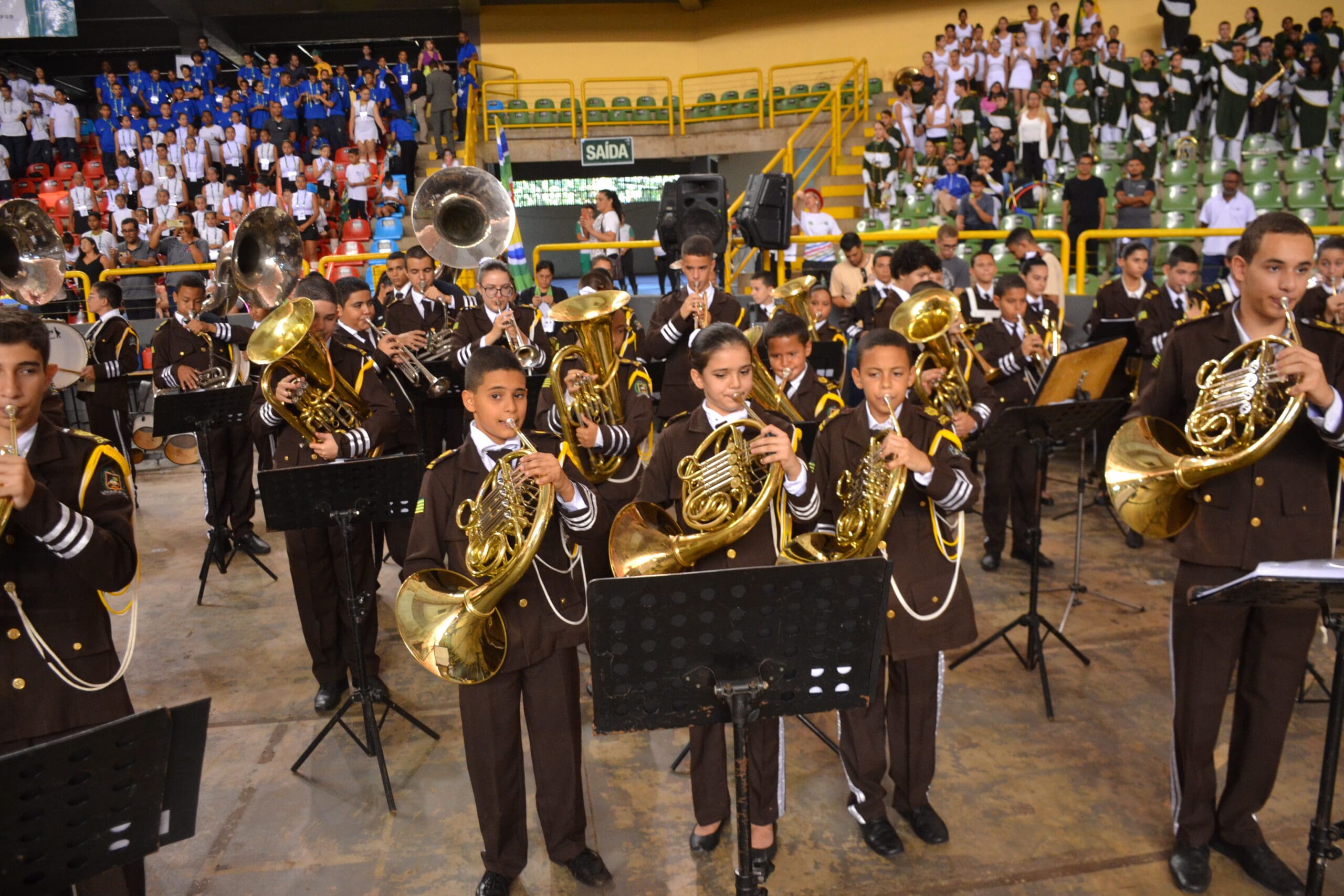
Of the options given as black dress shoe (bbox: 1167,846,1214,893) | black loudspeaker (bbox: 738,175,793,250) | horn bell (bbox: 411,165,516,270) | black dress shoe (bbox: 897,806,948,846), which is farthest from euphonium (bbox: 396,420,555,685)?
black loudspeaker (bbox: 738,175,793,250)

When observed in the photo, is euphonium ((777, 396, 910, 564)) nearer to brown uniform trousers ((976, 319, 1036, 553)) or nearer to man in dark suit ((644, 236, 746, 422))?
man in dark suit ((644, 236, 746, 422))

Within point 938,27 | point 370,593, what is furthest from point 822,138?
point 370,593

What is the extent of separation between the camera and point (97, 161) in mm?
19672

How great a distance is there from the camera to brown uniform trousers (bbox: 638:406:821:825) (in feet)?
11.2

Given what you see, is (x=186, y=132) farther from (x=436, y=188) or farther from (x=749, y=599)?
(x=749, y=599)

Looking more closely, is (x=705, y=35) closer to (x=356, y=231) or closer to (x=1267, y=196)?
(x=356, y=231)

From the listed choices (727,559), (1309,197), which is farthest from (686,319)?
(1309,197)

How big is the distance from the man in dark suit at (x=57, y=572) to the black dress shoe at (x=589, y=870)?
1.48 metres

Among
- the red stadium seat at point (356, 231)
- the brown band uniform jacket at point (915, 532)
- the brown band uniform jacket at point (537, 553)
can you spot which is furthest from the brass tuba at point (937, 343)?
Answer: the red stadium seat at point (356, 231)

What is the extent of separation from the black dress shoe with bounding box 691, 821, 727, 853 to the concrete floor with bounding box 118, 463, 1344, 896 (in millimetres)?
41

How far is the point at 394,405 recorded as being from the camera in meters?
5.07

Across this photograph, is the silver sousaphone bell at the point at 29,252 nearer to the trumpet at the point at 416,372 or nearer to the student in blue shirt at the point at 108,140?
the trumpet at the point at 416,372

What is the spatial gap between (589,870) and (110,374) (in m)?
7.98

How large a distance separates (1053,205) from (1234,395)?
11.3 metres
